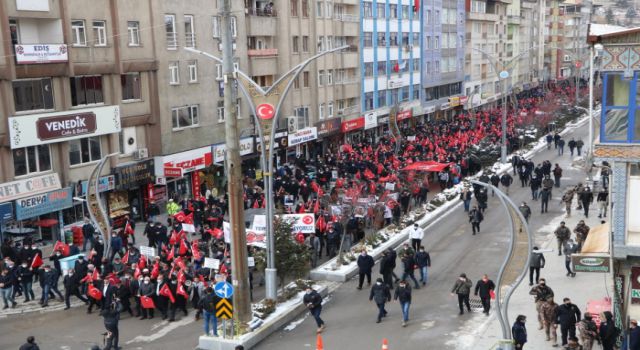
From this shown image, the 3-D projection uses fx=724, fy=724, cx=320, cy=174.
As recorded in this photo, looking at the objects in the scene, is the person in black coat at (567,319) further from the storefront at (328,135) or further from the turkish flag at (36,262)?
the storefront at (328,135)

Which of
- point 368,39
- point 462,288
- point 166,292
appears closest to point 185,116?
point 166,292

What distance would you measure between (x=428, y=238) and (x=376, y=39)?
1296 inches

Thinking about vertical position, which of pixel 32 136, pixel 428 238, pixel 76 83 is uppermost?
pixel 76 83

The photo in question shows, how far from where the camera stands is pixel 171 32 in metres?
35.9

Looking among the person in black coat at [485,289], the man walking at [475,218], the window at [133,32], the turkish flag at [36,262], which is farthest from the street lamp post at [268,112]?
the window at [133,32]

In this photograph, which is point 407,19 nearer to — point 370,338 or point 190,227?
point 190,227

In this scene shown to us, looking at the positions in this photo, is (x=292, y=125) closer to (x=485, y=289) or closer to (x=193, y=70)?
(x=193, y=70)

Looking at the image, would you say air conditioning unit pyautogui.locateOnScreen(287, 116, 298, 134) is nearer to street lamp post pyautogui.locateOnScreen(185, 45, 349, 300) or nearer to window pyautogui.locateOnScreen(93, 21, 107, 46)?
window pyautogui.locateOnScreen(93, 21, 107, 46)

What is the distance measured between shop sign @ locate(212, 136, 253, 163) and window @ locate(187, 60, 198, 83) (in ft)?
12.2

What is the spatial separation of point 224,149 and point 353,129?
17.6 metres

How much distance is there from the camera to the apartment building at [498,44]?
274 ft

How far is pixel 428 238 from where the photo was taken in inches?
1160

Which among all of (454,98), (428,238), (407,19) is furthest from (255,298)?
(454,98)

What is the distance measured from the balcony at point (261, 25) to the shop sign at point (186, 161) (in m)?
8.31
